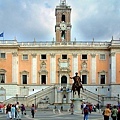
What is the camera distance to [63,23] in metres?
79.5

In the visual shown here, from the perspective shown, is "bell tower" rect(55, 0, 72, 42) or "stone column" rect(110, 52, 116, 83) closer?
"stone column" rect(110, 52, 116, 83)

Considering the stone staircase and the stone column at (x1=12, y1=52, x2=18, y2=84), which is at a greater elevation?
the stone column at (x1=12, y1=52, x2=18, y2=84)

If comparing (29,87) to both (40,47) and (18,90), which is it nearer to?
(18,90)

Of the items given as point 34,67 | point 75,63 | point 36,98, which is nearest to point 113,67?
point 75,63

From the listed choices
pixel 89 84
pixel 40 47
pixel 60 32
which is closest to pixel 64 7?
pixel 60 32

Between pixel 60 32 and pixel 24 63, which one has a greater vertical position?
pixel 60 32

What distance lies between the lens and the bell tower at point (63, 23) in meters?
79.4

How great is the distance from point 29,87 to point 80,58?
1063cm

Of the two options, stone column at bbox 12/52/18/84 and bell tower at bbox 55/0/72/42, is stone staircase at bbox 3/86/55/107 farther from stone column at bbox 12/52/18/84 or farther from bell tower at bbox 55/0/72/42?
bell tower at bbox 55/0/72/42

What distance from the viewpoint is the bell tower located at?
7938 centimetres

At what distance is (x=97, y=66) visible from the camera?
75.8m

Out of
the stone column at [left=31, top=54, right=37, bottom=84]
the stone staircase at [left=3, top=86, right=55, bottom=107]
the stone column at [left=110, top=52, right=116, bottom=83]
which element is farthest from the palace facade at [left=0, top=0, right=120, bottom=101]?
the stone staircase at [left=3, top=86, right=55, bottom=107]

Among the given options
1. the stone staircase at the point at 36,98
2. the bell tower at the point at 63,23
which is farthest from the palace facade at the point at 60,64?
the bell tower at the point at 63,23

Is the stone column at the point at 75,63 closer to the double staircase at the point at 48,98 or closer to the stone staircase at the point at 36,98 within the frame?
the double staircase at the point at 48,98
